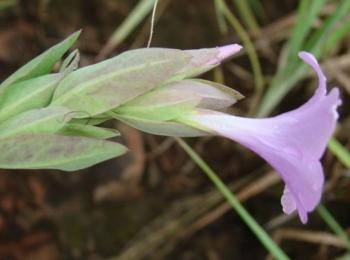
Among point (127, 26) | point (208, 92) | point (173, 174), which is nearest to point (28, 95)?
point (208, 92)

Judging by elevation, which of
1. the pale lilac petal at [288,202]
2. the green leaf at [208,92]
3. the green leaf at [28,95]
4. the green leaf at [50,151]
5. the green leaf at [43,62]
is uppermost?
the green leaf at [43,62]

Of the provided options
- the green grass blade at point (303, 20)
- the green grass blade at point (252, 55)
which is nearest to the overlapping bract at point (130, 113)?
the green grass blade at point (303, 20)

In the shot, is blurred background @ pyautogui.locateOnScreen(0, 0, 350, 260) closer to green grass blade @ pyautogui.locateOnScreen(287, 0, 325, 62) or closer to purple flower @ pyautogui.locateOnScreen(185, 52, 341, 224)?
green grass blade @ pyautogui.locateOnScreen(287, 0, 325, 62)

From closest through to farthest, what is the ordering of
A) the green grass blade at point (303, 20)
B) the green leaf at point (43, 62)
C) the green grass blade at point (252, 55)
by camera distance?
the green leaf at point (43, 62) < the green grass blade at point (303, 20) < the green grass blade at point (252, 55)

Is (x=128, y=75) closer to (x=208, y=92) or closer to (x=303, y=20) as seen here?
(x=208, y=92)

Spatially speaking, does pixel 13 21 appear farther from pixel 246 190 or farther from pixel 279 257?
pixel 279 257

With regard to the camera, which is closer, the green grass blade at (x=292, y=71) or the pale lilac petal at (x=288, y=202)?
the pale lilac petal at (x=288, y=202)

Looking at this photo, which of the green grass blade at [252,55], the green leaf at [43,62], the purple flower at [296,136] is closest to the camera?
the purple flower at [296,136]

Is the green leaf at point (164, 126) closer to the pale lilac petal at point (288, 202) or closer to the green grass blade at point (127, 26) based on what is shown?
the pale lilac petal at point (288, 202)
